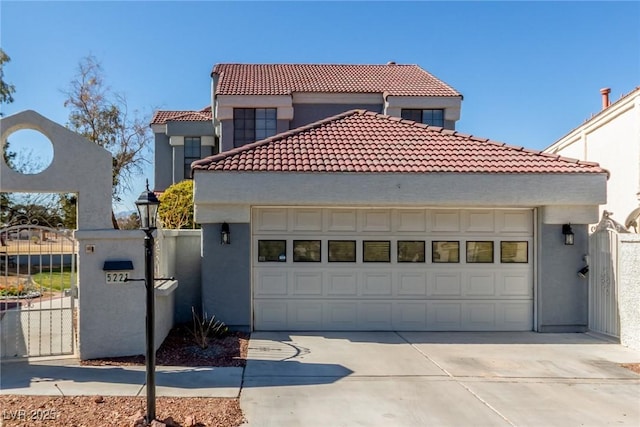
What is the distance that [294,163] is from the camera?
9.66 meters

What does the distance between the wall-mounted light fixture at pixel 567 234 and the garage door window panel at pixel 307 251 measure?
18.6 ft

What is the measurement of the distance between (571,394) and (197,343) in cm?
654

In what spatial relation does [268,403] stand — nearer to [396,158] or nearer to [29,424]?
[29,424]

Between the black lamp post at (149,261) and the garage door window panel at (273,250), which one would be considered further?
the garage door window panel at (273,250)

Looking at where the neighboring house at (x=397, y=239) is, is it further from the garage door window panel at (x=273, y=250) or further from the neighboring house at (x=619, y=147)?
the neighboring house at (x=619, y=147)

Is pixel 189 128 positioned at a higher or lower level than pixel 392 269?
higher

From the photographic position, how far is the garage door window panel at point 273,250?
389 inches

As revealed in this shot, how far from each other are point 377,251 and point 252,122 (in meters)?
9.65

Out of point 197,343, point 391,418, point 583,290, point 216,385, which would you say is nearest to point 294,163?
point 197,343

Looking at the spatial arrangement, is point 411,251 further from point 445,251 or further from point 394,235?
point 445,251

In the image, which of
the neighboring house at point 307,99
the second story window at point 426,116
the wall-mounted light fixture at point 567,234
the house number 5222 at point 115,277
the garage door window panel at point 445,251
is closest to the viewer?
the house number 5222 at point 115,277

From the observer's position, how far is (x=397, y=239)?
32.9 ft

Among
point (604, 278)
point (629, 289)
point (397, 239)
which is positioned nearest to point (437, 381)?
point (397, 239)

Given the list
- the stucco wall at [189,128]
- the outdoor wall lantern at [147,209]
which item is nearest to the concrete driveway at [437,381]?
the outdoor wall lantern at [147,209]
